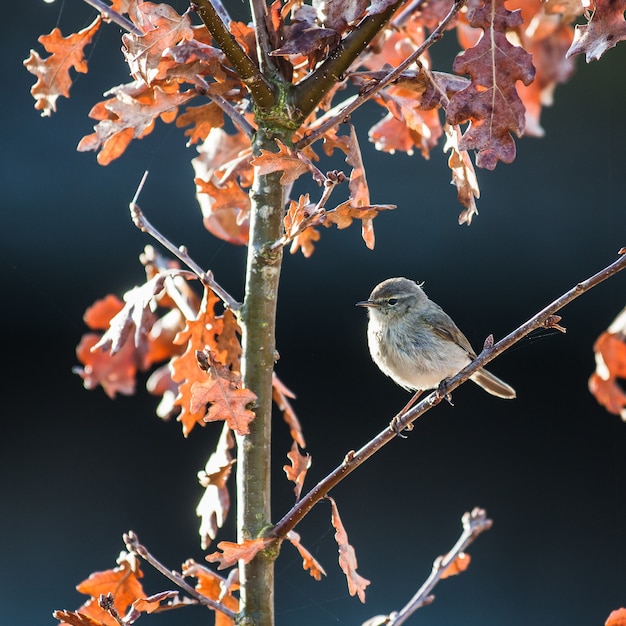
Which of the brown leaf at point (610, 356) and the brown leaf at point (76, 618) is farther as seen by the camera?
the brown leaf at point (610, 356)

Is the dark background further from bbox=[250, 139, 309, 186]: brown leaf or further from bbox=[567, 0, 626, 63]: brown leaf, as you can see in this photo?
bbox=[567, 0, 626, 63]: brown leaf

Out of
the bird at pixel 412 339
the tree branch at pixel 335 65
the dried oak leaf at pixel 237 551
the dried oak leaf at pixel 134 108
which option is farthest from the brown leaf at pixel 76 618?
the bird at pixel 412 339

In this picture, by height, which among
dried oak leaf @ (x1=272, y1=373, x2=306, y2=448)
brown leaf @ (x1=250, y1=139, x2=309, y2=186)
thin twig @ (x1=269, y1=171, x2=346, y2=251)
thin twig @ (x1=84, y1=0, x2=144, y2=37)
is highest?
thin twig @ (x1=84, y1=0, x2=144, y2=37)

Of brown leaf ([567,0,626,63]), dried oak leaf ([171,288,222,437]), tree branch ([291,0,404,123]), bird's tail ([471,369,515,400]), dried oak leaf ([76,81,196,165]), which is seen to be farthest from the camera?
bird's tail ([471,369,515,400])

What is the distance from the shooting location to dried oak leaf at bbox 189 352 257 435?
1262mm

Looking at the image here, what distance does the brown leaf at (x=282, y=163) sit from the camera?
1229 millimetres

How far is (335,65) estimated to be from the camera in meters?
1.32

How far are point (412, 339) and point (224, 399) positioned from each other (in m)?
1.51

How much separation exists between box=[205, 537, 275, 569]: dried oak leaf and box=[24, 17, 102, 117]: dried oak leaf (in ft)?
2.77

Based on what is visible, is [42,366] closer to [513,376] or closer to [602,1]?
[513,376]

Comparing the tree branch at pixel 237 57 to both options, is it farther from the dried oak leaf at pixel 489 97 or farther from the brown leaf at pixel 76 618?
the brown leaf at pixel 76 618

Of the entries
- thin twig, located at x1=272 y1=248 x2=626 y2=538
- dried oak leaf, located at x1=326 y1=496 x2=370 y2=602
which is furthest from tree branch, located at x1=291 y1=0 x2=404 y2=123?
dried oak leaf, located at x1=326 y1=496 x2=370 y2=602

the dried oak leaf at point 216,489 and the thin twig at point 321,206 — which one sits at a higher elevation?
the thin twig at point 321,206

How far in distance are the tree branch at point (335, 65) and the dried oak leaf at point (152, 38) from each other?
20 cm
